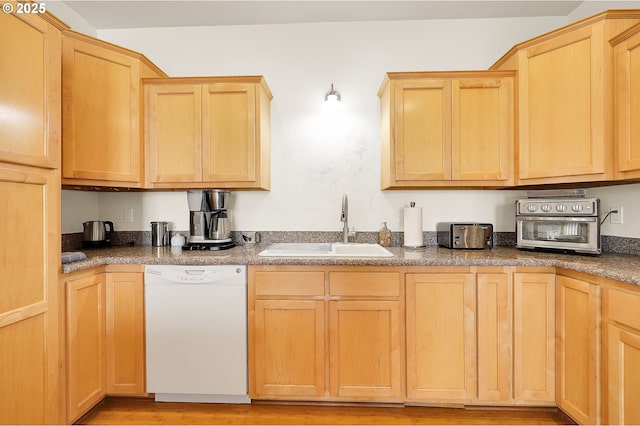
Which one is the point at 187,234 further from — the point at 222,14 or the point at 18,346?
the point at 222,14

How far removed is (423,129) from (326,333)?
1469mm

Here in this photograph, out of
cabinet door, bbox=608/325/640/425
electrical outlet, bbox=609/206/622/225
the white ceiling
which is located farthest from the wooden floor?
the white ceiling

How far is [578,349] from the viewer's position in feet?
5.35

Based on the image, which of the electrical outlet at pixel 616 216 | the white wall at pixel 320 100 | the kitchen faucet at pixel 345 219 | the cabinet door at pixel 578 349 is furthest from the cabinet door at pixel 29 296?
the electrical outlet at pixel 616 216

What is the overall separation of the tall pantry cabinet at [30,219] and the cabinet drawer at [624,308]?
8.75 feet

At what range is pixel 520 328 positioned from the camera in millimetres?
1787

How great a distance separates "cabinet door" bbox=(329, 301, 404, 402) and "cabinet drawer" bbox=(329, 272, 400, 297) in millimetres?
54

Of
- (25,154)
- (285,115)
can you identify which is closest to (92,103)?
(25,154)

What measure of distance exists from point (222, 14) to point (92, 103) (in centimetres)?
119

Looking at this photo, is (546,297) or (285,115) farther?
(285,115)

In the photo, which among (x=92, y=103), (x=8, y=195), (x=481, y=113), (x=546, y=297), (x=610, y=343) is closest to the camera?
(x=8, y=195)

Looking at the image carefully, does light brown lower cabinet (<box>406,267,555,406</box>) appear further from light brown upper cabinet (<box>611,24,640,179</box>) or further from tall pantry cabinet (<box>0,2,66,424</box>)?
tall pantry cabinet (<box>0,2,66,424</box>)

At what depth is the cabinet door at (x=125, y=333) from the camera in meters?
1.88

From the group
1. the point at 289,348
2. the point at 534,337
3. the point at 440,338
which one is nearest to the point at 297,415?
the point at 289,348
